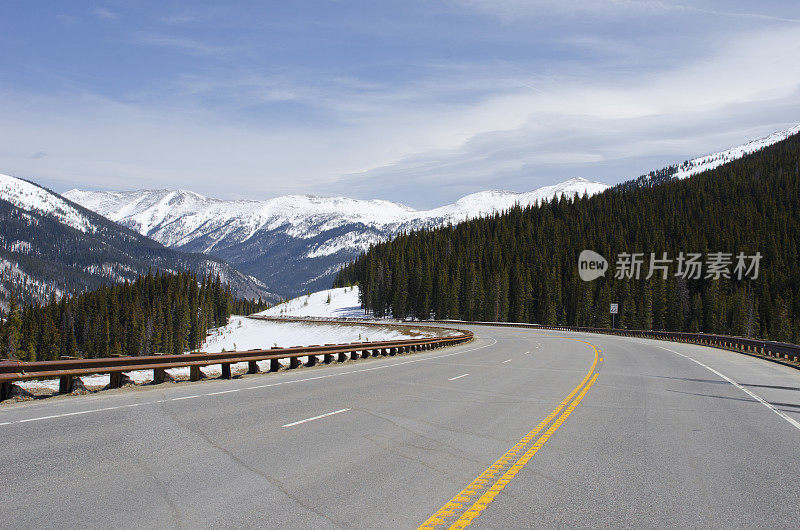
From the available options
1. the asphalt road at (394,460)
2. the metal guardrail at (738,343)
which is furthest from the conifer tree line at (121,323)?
the asphalt road at (394,460)

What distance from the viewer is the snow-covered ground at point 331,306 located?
15000 centimetres

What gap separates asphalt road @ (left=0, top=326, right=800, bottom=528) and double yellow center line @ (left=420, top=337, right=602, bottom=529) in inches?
1.2

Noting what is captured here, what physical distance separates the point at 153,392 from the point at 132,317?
114 meters

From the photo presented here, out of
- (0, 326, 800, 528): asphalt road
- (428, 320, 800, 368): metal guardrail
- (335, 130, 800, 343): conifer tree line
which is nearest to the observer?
(0, 326, 800, 528): asphalt road

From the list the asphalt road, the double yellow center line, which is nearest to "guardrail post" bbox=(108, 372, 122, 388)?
the asphalt road

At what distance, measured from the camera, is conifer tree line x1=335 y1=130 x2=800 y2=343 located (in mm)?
109500

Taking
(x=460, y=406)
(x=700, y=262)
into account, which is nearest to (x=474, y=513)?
(x=460, y=406)

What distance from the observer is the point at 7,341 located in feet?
278

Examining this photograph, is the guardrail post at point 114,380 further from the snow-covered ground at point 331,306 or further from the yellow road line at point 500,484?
the snow-covered ground at point 331,306

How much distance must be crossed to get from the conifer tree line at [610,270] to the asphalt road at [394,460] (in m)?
101

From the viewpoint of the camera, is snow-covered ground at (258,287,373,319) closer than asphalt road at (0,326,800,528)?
No

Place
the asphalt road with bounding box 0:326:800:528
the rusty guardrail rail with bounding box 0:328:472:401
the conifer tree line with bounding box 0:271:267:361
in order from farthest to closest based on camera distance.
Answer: the conifer tree line with bounding box 0:271:267:361 < the rusty guardrail rail with bounding box 0:328:472:401 < the asphalt road with bounding box 0:326:800:528

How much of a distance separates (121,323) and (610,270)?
103752 mm

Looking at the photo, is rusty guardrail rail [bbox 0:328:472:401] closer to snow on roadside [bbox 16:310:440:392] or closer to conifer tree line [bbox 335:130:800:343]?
snow on roadside [bbox 16:310:440:392]
